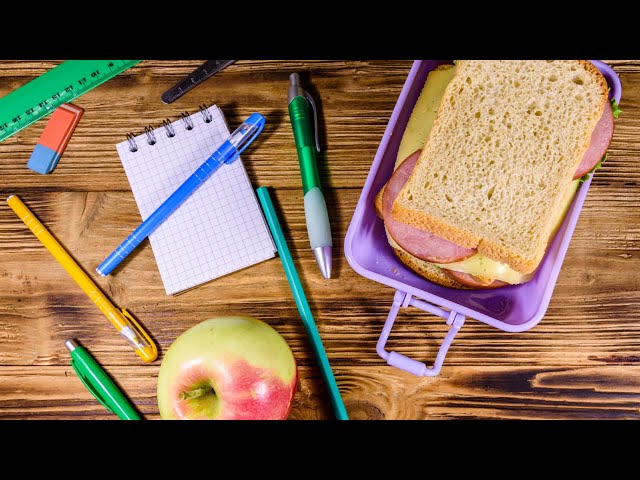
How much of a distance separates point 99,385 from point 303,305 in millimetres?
329

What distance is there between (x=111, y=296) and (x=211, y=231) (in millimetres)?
185

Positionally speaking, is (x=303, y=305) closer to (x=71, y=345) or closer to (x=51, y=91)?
(x=71, y=345)

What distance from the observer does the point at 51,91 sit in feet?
2.81

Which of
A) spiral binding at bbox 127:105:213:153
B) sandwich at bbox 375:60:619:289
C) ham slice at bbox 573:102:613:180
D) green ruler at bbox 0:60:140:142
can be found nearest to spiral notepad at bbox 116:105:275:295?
spiral binding at bbox 127:105:213:153

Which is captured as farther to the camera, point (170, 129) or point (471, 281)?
point (170, 129)

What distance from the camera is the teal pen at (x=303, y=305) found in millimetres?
794

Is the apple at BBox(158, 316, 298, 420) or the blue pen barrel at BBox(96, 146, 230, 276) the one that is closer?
the apple at BBox(158, 316, 298, 420)

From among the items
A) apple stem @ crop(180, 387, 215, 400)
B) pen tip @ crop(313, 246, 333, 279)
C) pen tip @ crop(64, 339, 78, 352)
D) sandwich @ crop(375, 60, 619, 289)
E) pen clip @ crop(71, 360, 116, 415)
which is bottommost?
pen clip @ crop(71, 360, 116, 415)

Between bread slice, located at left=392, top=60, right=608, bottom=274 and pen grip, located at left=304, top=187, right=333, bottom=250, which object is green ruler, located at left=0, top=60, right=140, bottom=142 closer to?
pen grip, located at left=304, top=187, right=333, bottom=250

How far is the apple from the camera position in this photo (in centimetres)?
70

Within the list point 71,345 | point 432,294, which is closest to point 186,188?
point 71,345

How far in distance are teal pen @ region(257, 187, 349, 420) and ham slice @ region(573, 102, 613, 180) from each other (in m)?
0.42

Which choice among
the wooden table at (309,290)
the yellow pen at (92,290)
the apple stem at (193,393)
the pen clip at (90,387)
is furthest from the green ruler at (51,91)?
the apple stem at (193,393)

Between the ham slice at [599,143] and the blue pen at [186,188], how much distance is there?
18.2 inches
